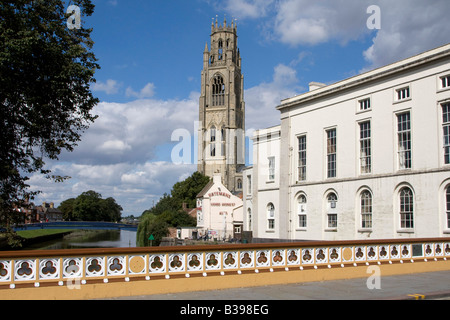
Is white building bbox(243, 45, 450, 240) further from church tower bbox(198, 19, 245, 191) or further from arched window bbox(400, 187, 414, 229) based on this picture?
church tower bbox(198, 19, 245, 191)

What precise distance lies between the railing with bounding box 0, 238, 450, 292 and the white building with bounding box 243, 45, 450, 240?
1387 cm

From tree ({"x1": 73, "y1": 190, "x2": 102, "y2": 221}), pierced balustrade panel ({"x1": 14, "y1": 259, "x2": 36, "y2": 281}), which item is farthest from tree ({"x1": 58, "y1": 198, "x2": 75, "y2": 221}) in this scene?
pierced balustrade panel ({"x1": 14, "y1": 259, "x2": 36, "y2": 281})

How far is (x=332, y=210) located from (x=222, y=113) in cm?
9977

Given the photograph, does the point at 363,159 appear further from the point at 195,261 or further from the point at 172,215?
the point at 172,215

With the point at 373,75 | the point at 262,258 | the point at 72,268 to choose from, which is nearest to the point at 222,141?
the point at 373,75

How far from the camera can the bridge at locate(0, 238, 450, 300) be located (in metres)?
10.8

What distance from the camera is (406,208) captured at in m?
31.2

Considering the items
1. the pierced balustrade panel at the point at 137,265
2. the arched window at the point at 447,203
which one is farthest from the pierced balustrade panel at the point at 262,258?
the arched window at the point at 447,203

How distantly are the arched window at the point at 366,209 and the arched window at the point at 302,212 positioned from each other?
6.44 meters

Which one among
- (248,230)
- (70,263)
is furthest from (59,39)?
(248,230)

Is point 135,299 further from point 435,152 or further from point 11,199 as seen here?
point 435,152

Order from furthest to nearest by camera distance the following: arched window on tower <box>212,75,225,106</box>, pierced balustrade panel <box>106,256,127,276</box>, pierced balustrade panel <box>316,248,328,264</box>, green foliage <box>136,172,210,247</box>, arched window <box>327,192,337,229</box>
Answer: arched window on tower <box>212,75,225,106</box>
green foliage <box>136,172,210,247</box>
arched window <box>327,192,337,229</box>
pierced balustrade panel <box>316,248,328,264</box>
pierced balustrade panel <box>106,256,127,276</box>

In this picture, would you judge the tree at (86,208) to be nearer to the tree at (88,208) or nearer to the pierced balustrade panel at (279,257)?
the tree at (88,208)

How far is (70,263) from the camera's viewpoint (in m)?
11.3
